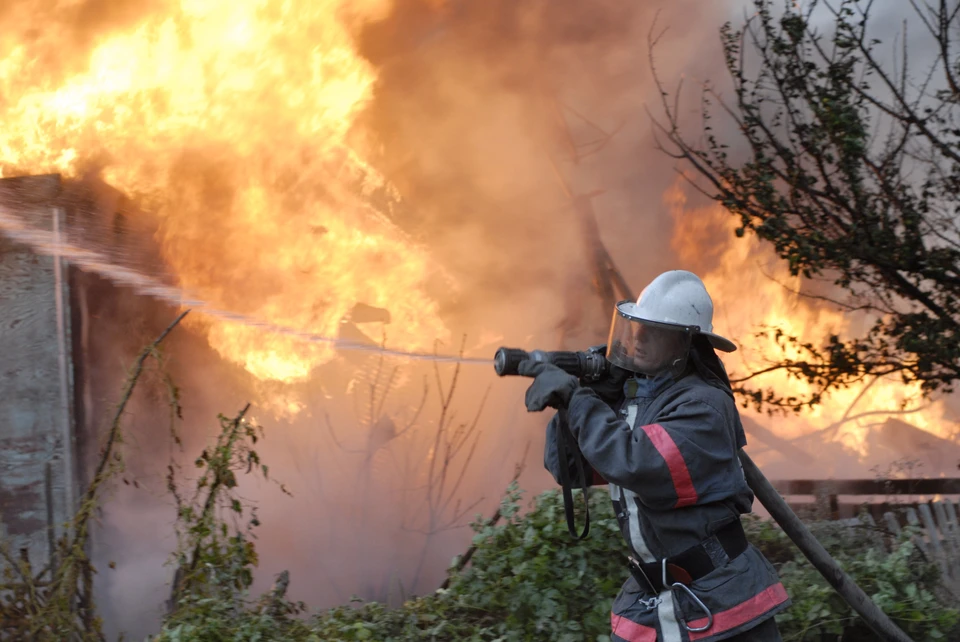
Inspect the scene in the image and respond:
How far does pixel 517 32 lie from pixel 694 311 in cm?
431

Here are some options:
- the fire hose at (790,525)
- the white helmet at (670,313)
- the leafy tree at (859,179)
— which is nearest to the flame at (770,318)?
the leafy tree at (859,179)

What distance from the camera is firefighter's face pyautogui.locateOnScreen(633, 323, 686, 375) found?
8.16 feet

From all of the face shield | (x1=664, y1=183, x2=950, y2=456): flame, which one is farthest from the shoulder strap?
(x1=664, y1=183, x2=950, y2=456): flame

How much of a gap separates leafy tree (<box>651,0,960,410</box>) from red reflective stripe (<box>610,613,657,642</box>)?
3.41 metres

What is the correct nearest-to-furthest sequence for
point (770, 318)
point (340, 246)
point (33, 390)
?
point (33, 390) → point (340, 246) → point (770, 318)

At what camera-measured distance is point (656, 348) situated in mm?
2506

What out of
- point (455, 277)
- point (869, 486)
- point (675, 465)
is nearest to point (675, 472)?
point (675, 465)

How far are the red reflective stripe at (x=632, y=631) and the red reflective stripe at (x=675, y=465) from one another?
1.44 feet

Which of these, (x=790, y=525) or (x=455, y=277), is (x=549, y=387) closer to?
(x=790, y=525)

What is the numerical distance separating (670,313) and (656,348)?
4.7 inches

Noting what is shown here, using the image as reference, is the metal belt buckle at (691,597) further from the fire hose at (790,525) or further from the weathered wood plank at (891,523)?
the weathered wood plank at (891,523)

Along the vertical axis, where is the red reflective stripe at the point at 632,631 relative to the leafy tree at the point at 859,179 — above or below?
below

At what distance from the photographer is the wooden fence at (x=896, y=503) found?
495 centimetres

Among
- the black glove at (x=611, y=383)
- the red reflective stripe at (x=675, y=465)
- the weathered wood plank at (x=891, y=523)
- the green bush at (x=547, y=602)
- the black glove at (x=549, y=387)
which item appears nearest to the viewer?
the red reflective stripe at (x=675, y=465)
